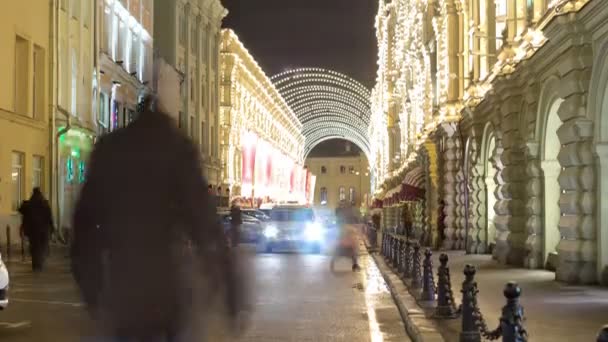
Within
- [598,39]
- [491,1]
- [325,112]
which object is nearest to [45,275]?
[598,39]

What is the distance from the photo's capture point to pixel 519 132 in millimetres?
25078

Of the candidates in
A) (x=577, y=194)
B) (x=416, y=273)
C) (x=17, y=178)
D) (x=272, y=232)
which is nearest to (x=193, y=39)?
(x=272, y=232)

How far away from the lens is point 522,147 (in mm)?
24547

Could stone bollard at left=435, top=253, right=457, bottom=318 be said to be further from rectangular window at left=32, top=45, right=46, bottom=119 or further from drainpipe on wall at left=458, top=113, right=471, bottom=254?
rectangular window at left=32, top=45, right=46, bottom=119

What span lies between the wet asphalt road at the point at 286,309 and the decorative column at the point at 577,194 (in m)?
3.56

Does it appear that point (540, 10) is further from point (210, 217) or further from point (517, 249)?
point (210, 217)

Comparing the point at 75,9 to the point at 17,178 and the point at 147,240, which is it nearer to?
the point at 17,178

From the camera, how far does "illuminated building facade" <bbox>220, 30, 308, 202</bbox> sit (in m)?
80.4

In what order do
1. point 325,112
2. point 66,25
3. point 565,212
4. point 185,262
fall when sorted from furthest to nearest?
point 325,112 < point 66,25 < point 565,212 < point 185,262

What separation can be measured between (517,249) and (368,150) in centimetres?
12826

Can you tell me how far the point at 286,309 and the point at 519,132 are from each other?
38.4 ft

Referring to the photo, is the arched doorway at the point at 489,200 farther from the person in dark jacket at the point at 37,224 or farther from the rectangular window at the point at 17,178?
the rectangular window at the point at 17,178

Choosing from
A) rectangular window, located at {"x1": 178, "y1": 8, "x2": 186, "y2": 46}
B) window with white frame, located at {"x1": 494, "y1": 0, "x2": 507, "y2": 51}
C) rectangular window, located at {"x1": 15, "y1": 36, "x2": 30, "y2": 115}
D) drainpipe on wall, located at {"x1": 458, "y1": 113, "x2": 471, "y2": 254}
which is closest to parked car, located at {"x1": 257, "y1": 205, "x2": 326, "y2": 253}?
drainpipe on wall, located at {"x1": 458, "y1": 113, "x2": 471, "y2": 254}

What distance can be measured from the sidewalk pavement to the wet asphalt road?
45 cm
